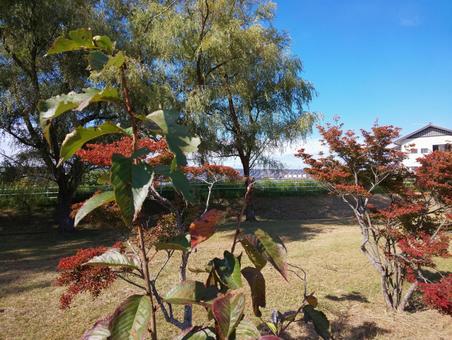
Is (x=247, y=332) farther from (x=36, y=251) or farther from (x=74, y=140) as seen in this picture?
(x=36, y=251)

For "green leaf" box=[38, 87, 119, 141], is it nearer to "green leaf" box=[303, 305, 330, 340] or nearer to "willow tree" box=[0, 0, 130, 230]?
"green leaf" box=[303, 305, 330, 340]

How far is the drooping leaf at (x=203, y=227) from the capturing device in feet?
2.16

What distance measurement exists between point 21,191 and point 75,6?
4.96m

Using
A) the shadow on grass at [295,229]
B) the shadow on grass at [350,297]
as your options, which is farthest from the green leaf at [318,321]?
the shadow on grass at [295,229]

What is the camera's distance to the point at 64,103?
0.56m

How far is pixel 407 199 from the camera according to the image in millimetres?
4191

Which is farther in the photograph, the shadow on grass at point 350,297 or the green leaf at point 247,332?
the shadow on grass at point 350,297

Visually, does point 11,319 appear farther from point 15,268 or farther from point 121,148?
point 15,268

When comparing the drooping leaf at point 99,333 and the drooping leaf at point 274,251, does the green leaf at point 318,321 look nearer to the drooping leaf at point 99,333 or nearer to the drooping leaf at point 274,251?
the drooping leaf at point 274,251

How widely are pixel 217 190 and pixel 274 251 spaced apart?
1230 centimetres

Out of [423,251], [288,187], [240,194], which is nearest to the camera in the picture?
[423,251]

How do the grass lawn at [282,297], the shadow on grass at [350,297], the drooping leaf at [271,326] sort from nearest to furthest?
the drooping leaf at [271,326] → the grass lawn at [282,297] → the shadow on grass at [350,297]

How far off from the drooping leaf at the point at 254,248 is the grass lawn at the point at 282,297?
2.64m

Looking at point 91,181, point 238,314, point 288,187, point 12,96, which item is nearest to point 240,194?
point 288,187
